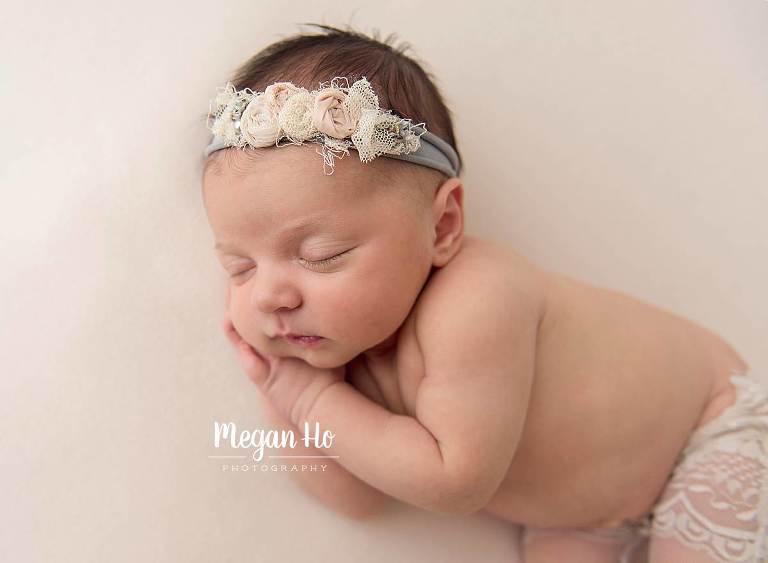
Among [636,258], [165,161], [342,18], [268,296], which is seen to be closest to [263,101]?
[268,296]

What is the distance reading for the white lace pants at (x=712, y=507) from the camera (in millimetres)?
1466

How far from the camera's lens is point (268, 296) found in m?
1.36

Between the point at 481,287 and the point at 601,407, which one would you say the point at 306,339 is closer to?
the point at 481,287

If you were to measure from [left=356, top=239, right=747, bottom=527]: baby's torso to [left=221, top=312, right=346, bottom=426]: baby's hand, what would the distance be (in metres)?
0.14

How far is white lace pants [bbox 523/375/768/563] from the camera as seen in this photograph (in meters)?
1.47

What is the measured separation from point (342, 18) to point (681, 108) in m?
1.01

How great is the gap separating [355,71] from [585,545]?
3.97 feet

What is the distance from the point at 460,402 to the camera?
1.35 metres

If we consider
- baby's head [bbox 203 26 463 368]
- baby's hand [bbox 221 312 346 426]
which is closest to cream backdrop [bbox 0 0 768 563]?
baby's hand [bbox 221 312 346 426]

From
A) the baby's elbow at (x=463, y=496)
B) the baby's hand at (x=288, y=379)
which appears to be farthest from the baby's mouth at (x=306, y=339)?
the baby's elbow at (x=463, y=496)

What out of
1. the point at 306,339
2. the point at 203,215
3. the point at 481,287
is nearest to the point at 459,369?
the point at 481,287

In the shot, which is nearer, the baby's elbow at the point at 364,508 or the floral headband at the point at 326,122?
the floral headband at the point at 326,122

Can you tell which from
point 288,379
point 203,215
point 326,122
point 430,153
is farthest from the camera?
point 203,215

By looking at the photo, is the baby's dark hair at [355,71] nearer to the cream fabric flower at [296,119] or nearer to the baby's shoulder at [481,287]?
the cream fabric flower at [296,119]
